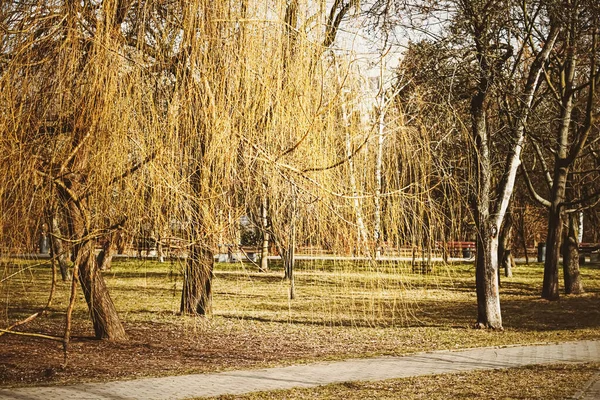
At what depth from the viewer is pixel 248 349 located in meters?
12.2

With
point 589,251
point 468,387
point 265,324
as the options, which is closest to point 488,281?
point 265,324

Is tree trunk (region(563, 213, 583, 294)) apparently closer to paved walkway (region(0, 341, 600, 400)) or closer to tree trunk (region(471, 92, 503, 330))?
tree trunk (region(471, 92, 503, 330))

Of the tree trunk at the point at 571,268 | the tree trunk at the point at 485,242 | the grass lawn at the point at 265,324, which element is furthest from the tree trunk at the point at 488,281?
the tree trunk at the point at 571,268

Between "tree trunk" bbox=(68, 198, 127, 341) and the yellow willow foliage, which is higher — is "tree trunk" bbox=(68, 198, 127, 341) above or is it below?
below

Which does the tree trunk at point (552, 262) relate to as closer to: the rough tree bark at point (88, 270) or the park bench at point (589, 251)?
the rough tree bark at point (88, 270)

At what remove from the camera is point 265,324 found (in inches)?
609

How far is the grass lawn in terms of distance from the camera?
848 cm

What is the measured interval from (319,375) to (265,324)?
20.5ft

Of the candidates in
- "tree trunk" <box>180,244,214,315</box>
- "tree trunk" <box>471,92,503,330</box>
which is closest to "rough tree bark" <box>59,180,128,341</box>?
"tree trunk" <box>180,244,214,315</box>

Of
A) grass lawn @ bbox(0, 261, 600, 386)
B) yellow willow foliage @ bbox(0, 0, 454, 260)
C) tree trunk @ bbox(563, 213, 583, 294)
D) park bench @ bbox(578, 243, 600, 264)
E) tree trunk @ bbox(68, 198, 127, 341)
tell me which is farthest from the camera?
park bench @ bbox(578, 243, 600, 264)

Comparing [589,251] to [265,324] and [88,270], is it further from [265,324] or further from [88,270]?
[88,270]

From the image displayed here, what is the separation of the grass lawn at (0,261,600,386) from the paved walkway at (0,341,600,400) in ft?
1.94

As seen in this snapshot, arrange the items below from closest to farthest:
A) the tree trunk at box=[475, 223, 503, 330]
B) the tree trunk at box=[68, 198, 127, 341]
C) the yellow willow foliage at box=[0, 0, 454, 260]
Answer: the yellow willow foliage at box=[0, 0, 454, 260] < the tree trunk at box=[68, 198, 127, 341] < the tree trunk at box=[475, 223, 503, 330]

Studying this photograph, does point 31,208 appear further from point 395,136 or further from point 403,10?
point 403,10
